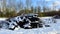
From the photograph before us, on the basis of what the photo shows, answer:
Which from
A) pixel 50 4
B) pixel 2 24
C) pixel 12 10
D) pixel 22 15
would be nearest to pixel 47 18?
pixel 50 4

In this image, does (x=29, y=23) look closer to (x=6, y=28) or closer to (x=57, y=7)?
(x=6, y=28)

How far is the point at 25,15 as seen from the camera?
242 cm

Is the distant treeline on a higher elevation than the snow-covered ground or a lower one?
higher

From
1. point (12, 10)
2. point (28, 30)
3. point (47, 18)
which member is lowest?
point (28, 30)

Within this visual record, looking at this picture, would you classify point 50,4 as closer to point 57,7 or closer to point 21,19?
point 57,7

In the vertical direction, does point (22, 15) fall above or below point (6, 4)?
below

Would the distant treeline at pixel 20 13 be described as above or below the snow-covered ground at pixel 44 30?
above

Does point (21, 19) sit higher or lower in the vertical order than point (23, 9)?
lower

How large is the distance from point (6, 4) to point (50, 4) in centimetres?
73

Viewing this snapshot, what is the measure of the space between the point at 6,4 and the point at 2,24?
33 cm

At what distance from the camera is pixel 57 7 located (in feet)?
8.09

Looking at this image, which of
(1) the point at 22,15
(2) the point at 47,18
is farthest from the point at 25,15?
(2) the point at 47,18

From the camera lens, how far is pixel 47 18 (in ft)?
7.97

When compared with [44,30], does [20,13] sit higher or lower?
higher
